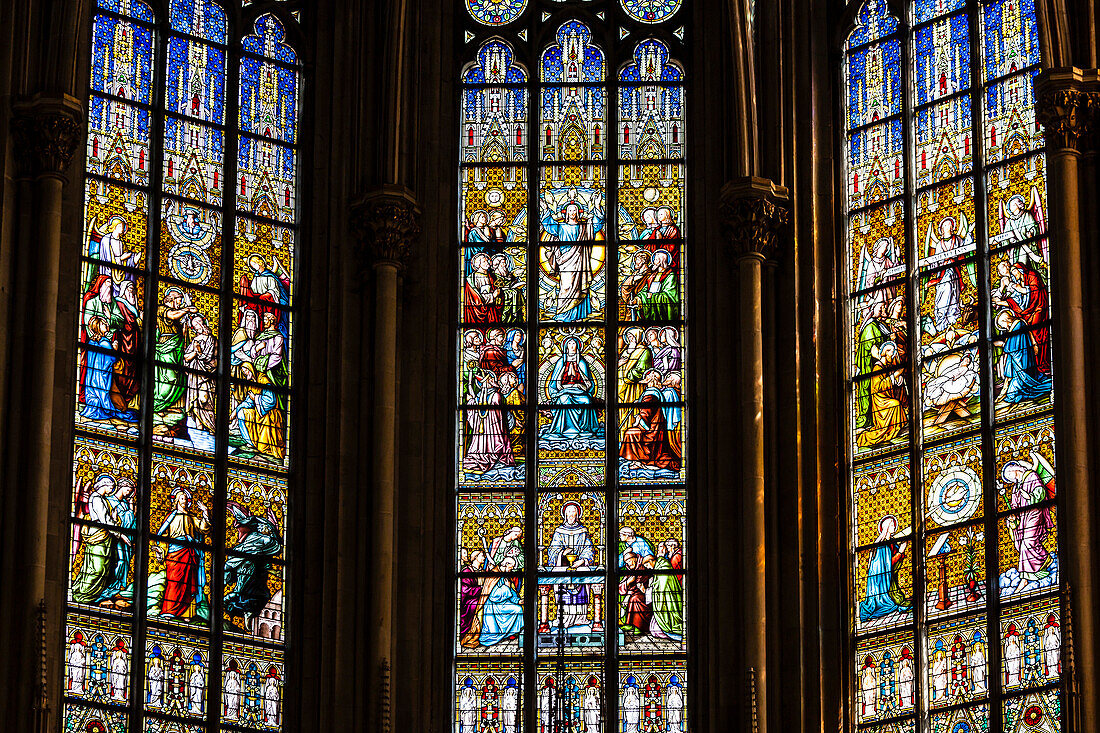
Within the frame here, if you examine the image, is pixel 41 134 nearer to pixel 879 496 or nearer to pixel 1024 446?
pixel 879 496

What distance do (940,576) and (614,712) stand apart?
10.4 feet

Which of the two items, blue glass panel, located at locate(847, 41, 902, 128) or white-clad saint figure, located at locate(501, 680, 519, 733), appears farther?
blue glass panel, located at locate(847, 41, 902, 128)

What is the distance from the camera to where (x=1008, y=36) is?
25.8 meters

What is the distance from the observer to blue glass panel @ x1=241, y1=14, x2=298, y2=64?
1062 inches

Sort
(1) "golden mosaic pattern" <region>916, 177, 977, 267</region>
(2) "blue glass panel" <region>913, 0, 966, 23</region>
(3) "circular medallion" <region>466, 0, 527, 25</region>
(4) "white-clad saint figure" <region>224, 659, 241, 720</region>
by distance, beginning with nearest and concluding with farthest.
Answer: (4) "white-clad saint figure" <region>224, 659, 241, 720</region> → (1) "golden mosaic pattern" <region>916, 177, 977, 267</region> → (2) "blue glass panel" <region>913, 0, 966, 23</region> → (3) "circular medallion" <region>466, 0, 527, 25</region>

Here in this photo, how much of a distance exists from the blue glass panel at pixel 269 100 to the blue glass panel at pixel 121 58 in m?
1.00

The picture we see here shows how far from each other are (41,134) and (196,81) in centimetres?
237

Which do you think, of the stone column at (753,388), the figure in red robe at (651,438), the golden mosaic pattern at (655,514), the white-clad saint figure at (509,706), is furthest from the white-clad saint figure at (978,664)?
the white-clad saint figure at (509,706)

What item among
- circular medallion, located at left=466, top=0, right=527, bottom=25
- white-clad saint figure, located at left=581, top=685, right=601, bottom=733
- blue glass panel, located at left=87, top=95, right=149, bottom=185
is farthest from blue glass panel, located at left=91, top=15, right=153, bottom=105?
white-clad saint figure, located at left=581, top=685, right=601, bottom=733

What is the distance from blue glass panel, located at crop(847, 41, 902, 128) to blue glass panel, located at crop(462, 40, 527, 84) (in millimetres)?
3246

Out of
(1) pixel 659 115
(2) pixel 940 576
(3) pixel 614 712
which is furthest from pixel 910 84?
(3) pixel 614 712

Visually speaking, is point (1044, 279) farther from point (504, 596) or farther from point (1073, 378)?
point (504, 596)

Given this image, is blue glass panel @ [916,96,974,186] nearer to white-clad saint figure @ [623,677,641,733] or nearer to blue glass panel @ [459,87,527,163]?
blue glass panel @ [459,87,527,163]

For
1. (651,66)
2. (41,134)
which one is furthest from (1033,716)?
(41,134)
